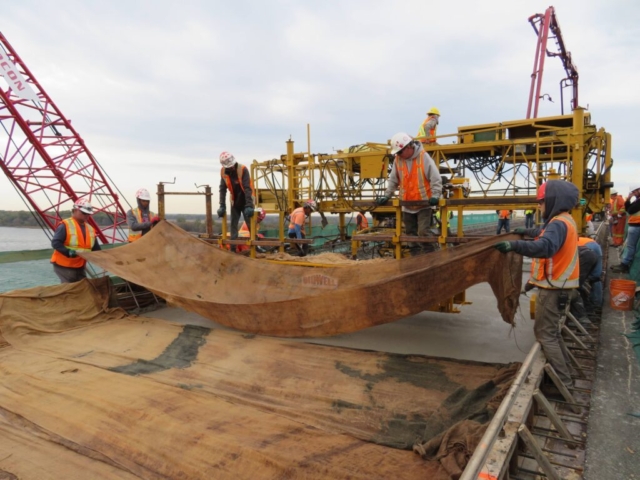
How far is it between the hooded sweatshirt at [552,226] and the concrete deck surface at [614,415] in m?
1.02

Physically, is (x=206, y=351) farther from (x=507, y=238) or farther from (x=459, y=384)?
(x=507, y=238)

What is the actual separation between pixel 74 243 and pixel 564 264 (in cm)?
529

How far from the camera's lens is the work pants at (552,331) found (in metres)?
2.94

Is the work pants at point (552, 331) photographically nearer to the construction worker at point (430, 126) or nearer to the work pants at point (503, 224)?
the construction worker at point (430, 126)

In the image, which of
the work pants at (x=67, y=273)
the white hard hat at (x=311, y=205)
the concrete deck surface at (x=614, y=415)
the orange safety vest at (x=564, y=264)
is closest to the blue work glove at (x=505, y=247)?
the orange safety vest at (x=564, y=264)

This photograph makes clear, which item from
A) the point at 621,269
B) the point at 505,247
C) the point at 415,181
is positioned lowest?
the point at 621,269

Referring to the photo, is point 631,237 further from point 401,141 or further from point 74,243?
point 74,243

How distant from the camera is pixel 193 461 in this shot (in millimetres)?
2326

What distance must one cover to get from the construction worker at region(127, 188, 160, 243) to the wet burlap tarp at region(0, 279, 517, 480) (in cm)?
224

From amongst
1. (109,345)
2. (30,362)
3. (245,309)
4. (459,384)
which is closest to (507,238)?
(459,384)

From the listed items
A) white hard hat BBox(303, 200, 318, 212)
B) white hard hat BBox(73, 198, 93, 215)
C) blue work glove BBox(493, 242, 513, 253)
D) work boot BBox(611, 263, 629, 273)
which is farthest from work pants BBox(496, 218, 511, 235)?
white hard hat BBox(73, 198, 93, 215)

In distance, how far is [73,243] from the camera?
5.25m

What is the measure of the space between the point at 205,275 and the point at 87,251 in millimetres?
1501

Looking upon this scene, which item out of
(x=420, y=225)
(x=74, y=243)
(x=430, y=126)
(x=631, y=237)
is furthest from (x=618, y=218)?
(x=74, y=243)
